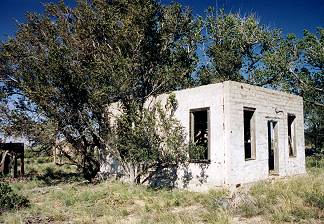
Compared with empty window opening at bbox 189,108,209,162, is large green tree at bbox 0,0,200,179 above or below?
above

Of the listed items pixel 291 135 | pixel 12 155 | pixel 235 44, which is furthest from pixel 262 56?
pixel 12 155

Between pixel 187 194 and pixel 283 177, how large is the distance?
192 inches

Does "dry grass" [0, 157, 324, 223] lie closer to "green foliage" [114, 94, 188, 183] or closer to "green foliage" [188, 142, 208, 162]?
"green foliage" [114, 94, 188, 183]

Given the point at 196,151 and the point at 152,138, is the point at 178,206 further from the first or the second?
the point at 152,138

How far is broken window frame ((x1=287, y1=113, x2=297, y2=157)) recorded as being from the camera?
52.9ft

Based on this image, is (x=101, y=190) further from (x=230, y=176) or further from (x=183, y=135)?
(x=230, y=176)

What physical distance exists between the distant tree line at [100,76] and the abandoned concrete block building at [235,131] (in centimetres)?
84

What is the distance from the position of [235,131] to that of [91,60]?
7.09 metres

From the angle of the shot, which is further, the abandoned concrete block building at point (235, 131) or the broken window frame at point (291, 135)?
the broken window frame at point (291, 135)

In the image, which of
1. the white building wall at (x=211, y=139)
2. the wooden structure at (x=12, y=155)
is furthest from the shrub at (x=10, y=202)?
the wooden structure at (x=12, y=155)

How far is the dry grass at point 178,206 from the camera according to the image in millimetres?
9055

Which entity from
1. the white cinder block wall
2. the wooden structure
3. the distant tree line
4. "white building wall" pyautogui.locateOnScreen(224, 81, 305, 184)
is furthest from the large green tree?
the wooden structure

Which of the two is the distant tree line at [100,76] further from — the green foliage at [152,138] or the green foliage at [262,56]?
the green foliage at [262,56]

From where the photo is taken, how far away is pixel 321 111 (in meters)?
31.1
